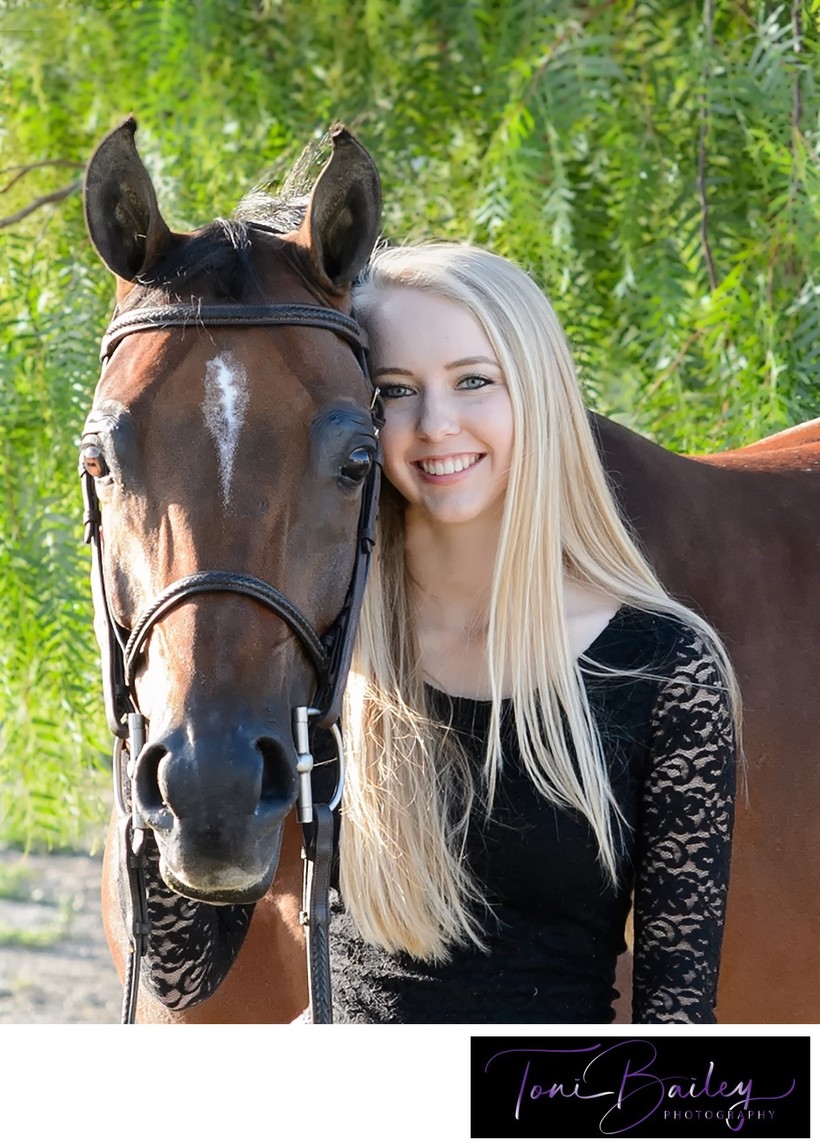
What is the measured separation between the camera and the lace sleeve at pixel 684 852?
1.50 metres

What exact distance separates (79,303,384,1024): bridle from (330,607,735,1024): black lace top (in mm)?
214

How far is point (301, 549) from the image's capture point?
4.39 feet

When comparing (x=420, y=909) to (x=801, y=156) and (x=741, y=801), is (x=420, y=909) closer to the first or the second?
(x=741, y=801)

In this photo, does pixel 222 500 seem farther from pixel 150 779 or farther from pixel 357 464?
pixel 150 779

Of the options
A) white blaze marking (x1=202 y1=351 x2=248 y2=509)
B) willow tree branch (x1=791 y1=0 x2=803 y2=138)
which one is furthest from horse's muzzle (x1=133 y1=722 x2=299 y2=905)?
willow tree branch (x1=791 y1=0 x2=803 y2=138)

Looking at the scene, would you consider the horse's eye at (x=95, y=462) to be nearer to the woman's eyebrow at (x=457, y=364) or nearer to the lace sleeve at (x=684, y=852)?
the woman's eyebrow at (x=457, y=364)

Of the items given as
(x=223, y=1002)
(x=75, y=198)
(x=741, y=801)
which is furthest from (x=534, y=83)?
(x=223, y=1002)

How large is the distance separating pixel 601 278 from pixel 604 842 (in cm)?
155

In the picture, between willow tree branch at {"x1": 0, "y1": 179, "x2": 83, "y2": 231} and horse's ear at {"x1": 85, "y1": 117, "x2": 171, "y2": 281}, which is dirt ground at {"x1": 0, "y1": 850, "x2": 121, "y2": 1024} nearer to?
willow tree branch at {"x1": 0, "y1": 179, "x2": 83, "y2": 231}

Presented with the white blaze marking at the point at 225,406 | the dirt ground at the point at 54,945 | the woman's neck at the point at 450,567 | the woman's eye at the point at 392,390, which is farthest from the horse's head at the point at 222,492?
the dirt ground at the point at 54,945

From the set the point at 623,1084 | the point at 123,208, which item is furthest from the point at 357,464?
the point at 623,1084

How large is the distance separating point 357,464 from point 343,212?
295mm

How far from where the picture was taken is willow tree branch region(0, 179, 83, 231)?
9.17 ft

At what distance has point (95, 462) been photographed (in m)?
1.37
